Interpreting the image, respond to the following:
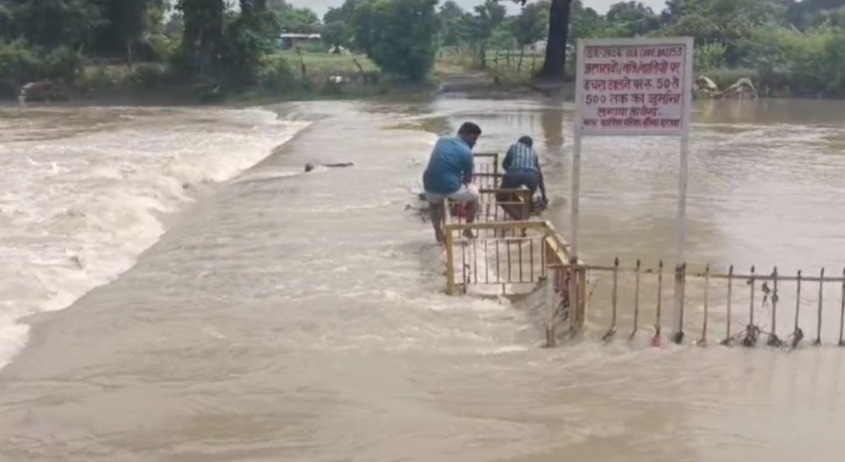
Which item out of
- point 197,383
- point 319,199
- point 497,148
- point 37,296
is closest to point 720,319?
point 197,383

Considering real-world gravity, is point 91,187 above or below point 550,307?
below

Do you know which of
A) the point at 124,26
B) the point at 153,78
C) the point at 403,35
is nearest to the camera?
the point at 153,78

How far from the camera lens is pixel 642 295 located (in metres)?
9.19

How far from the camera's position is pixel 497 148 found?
78.3ft

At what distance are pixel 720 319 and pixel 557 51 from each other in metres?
40.3

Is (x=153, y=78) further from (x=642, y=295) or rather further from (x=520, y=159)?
(x=642, y=295)

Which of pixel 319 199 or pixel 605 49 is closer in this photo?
pixel 605 49

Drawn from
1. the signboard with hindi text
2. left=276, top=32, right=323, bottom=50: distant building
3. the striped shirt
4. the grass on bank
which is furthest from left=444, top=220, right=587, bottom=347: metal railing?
left=276, top=32, right=323, bottom=50: distant building

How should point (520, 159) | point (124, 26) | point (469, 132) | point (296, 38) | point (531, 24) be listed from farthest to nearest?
point (296, 38), point (531, 24), point (124, 26), point (520, 159), point (469, 132)

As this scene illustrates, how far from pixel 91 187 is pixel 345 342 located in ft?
37.2

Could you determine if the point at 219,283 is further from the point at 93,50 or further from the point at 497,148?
the point at 93,50

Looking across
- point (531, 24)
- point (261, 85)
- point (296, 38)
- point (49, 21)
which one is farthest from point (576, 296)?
point (296, 38)

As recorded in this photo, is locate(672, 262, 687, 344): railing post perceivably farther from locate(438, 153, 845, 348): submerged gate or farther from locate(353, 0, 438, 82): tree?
locate(353, 0, 438, 82): tree

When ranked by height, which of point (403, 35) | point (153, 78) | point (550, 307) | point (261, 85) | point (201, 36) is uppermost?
point (403, 35)
